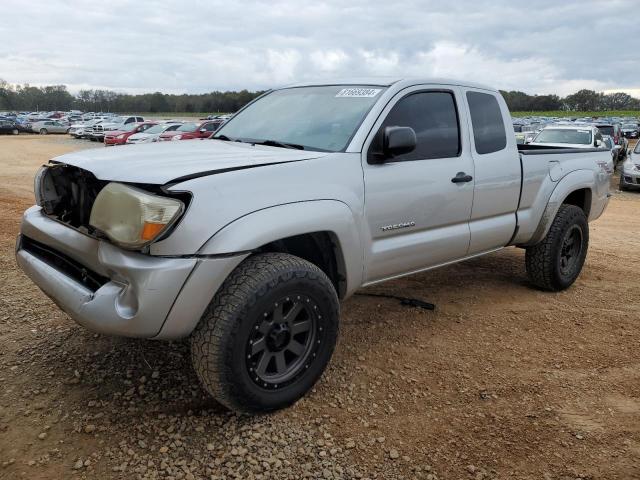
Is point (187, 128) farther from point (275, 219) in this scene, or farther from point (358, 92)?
point (275, 219)

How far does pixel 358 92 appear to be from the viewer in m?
3.73

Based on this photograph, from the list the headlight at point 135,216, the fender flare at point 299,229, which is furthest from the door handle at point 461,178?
the headlight at point 135,216

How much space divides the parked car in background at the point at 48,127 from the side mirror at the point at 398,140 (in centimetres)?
4527

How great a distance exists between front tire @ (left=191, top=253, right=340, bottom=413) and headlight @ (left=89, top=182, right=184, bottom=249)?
45 centimetres

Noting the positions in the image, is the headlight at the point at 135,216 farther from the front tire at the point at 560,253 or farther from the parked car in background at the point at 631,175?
the parked car in background at the point at 631,175

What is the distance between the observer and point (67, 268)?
3.03m

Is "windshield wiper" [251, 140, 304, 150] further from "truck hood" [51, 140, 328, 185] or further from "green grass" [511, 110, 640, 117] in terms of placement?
"green grass" [511, 110, 640, 117]

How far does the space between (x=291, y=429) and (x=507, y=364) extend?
5.37 ft

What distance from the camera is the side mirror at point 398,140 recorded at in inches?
128

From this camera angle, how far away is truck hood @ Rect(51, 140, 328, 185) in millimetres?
2684

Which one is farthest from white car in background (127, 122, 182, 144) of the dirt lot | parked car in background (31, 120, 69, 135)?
the dirt lot

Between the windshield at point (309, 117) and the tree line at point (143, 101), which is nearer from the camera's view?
the windshield at point (309, 117)

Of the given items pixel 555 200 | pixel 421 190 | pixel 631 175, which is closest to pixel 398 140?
pixel 421 190

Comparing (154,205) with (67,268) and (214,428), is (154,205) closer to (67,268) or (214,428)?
(67,268)
